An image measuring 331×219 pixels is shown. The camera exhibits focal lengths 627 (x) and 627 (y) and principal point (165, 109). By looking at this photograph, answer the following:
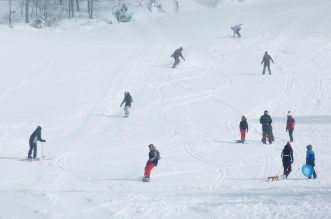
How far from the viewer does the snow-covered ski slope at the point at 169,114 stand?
15222 millimetres

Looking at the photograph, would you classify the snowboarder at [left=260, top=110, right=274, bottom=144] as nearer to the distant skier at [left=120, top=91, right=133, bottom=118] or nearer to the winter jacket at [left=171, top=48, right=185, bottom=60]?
the distant skier at [left=120, top=91, right=133, bottom=118]

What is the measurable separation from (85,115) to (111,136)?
11.1 ft

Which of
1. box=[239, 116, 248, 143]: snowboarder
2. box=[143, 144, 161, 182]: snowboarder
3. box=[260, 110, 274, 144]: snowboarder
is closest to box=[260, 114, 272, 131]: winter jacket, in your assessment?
box=[260, 110, 274, 144]: snowboarder

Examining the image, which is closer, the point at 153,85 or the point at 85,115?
the point at 85,115

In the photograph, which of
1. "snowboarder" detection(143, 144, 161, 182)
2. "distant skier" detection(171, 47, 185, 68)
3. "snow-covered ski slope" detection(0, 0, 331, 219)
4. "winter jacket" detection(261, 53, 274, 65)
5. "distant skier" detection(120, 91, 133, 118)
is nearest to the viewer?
"snow-covered ski slope" detection(0, 0, 331, 219)

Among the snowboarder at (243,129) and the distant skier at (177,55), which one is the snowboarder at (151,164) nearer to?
the snowboarder at (243,129)

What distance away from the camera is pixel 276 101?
29234mm

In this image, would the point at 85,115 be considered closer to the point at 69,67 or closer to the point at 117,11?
the point at 69,67

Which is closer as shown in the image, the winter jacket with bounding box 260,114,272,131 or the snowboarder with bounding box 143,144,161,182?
the snowboarder with bounding box 143,144,161,182

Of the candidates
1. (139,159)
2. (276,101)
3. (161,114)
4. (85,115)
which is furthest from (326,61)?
(139,159)

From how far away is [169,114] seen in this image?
1085 inches

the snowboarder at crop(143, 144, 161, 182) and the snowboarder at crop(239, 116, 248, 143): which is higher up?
the snowboarder at crop(239, 116, 248, 143)

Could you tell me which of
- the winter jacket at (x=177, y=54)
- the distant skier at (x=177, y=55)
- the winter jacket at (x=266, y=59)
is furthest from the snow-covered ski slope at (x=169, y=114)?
the winter jacket at (x=266, y=59)

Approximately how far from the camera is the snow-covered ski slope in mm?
15222
